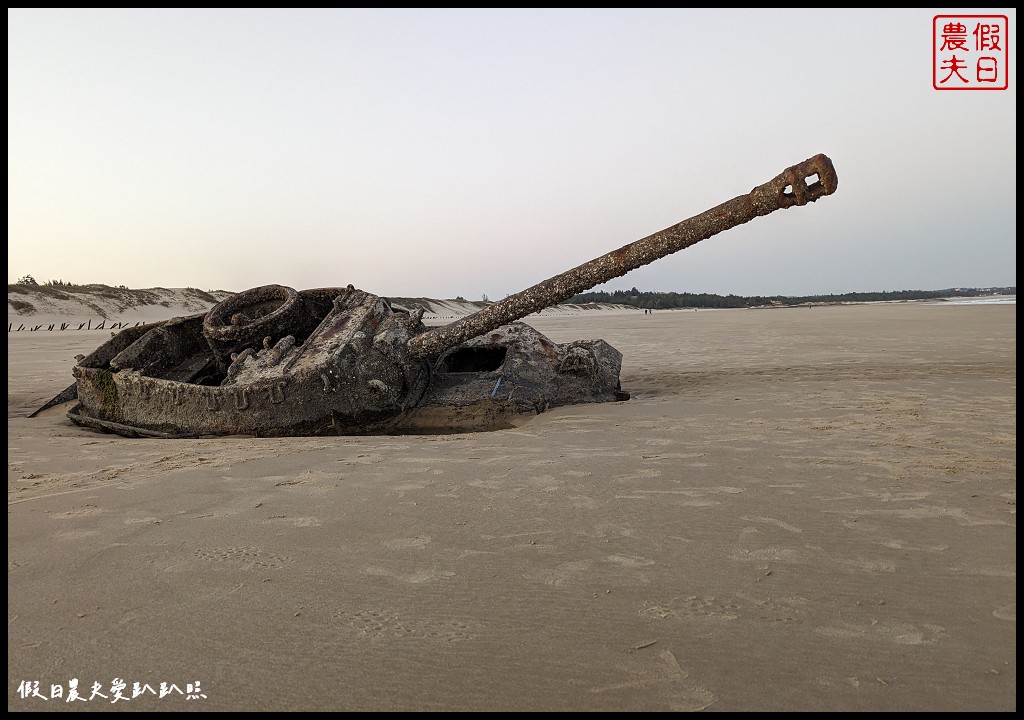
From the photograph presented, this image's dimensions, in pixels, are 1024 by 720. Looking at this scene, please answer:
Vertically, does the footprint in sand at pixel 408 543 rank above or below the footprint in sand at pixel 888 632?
above

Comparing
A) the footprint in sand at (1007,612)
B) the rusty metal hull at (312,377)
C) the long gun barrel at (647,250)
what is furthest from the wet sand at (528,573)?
the long gun barrel at (647,250)

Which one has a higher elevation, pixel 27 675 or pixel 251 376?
pixel 251 376

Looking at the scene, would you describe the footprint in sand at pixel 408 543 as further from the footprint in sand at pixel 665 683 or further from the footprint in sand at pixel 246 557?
the footprint in sand at pixel 665 683

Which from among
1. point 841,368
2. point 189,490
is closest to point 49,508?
point 189,490

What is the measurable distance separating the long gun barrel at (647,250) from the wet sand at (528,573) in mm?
1461

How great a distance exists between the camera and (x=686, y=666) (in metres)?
1.41

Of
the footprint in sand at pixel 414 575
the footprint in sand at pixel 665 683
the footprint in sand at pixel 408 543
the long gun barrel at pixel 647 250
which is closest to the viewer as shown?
the footprint in sand at pixel 665 683

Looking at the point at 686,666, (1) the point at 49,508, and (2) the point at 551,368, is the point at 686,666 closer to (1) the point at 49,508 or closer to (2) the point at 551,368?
(1) the point at 49,508

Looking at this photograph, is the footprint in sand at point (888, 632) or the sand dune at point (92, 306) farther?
the sand dune at point (92, 306)

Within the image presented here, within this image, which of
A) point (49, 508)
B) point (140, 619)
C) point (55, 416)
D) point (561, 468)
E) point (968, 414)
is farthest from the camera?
point (55, 416)

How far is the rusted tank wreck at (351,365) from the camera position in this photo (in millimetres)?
4602

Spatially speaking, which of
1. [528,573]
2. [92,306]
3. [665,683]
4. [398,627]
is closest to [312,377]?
[528,573]

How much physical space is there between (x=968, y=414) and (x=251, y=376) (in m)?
5.21

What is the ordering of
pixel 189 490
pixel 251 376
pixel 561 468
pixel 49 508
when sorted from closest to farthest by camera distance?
1. pixel 49 508
2. pixel 189 490
3. pixel 561 468
4. pixel 251 376
